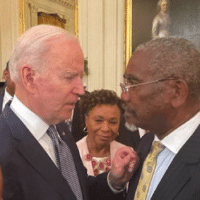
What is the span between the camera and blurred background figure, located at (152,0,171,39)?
5.73 meters

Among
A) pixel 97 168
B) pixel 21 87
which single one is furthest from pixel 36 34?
pixel 97 168

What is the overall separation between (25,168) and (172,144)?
0.77m

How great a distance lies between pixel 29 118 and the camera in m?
1.46

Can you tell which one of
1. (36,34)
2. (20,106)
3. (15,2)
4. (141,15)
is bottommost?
(20,106)

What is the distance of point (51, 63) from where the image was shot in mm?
1397

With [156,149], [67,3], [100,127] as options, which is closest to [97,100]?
[100,127]

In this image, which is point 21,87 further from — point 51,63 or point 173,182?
point 173,182

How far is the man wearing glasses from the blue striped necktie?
35cm

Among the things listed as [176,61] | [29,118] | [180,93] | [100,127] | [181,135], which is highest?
[176,61]

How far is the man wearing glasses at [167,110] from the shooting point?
1.42 m

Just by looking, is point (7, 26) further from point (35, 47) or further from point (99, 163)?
point (35, 47)

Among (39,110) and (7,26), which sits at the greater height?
(7,26)

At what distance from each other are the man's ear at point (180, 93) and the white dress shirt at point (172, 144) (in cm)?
11

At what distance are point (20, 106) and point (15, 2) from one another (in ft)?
23.1
